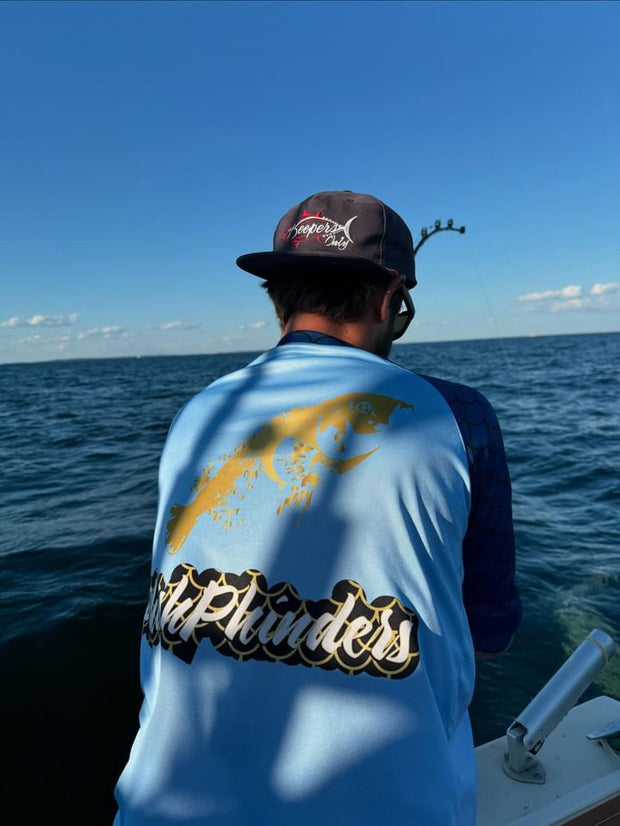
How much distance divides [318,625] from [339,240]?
0.90 m

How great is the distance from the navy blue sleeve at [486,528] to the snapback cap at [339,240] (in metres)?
0.34

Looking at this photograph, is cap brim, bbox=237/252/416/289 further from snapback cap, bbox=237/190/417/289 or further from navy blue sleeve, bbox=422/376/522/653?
navy blue sleeve, bbox=422/376/522/653

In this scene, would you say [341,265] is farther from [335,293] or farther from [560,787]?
[560,787]

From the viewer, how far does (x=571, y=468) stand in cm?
970

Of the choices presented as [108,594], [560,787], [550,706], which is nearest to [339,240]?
[550,706]

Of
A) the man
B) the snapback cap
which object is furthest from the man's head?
the man

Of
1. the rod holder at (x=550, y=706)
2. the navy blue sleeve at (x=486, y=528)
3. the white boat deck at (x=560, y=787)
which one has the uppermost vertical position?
the navy blue sleeve at (x=486, y=528)

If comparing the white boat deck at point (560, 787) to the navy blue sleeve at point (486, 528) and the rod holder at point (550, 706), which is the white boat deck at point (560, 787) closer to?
the rod holder at point (550, 706)

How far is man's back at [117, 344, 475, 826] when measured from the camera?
887 mm

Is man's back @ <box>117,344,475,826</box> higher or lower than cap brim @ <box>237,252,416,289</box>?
lower

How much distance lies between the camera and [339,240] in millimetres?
1310

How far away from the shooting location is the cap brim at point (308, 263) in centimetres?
126

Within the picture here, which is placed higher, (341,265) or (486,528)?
(341,265)

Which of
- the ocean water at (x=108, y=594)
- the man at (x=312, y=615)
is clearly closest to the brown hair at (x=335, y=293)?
the man at (x=312, y=615)
